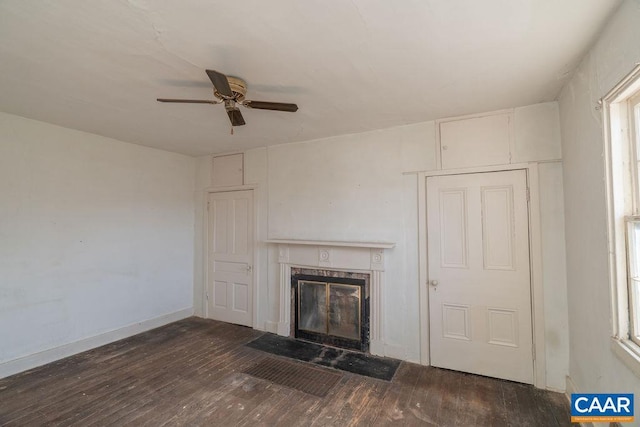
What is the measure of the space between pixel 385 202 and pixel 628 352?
2.22m

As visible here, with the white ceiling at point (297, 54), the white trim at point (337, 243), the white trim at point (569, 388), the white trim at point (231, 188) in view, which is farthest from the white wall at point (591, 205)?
the white trim at point (231, 188)

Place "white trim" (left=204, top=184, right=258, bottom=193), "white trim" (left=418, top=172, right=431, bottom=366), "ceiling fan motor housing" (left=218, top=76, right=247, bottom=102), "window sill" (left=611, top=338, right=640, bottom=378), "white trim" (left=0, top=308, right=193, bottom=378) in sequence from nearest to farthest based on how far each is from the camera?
1. "window sill" (left=611, top=338, right=640, bottom=378)
2. "ceiling fan motor housing" (left=218, top=76, right=247, bottom=102)
3. "white trim" (left=0, top=308, right=193, bottom=378)
4. "white trim" (left=418, top=172, right=431, bottom=366)
5. "white trim" (left=204, top=184, right=258, bottom=193)

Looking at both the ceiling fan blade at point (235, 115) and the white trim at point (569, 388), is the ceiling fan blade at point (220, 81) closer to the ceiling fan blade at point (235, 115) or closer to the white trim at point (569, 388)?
the ceiling fan blade at point (235, 115)

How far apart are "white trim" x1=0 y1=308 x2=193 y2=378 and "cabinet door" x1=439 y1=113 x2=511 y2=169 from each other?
4425mm

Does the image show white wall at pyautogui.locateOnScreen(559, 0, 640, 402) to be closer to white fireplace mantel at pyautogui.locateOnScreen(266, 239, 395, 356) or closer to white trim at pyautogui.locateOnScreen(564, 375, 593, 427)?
white trim at pyautogui.locateOnScreen(564, 375, 593, 427)

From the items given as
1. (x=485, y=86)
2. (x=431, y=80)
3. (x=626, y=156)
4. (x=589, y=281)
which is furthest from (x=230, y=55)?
(x=589, y=281)

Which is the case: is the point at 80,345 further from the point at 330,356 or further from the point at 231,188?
the point at 330,356

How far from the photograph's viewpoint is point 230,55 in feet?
6.18

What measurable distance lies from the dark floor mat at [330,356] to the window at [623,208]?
192 cm

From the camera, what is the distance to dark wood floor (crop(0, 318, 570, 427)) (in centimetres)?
226

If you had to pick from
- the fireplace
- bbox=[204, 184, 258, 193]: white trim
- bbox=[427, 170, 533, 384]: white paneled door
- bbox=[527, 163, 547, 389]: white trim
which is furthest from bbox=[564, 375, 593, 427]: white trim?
bbox=[204, 184, 258, 193]: white trim

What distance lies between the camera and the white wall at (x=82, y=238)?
299 centimetres

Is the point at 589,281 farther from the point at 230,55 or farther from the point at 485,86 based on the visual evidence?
the point at 230,55

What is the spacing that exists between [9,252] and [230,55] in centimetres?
314
